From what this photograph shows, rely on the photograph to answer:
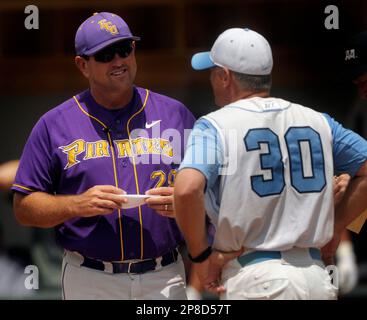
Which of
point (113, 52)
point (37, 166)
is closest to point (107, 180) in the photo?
point (37, 166)

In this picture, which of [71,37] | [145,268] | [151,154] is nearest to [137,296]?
[145,268]

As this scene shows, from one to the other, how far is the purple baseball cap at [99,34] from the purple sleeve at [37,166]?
0.38 m

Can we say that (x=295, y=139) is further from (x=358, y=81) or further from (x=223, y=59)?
(x=358, y=81)

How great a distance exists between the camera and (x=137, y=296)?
4211 millimetres

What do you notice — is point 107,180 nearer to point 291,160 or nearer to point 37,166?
point 37,166

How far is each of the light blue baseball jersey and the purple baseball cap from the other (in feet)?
2.43

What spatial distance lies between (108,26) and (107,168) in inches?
24.9

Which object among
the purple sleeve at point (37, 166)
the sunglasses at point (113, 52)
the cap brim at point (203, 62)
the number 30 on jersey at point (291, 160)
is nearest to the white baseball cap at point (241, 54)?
the cap brim at point (203, 62)

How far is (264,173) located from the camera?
12.0 ft

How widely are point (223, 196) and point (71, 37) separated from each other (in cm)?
405

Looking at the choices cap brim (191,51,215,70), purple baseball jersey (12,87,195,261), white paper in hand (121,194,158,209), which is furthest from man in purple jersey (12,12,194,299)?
cap brim (191,51,215,70)

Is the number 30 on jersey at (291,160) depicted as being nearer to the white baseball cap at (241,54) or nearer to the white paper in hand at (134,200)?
the white baseball cap at (241,54)

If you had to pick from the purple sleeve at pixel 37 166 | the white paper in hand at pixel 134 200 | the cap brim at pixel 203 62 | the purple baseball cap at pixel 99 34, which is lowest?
the white paper in hand at pixel 134 200

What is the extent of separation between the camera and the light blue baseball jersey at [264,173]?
3641 mm
